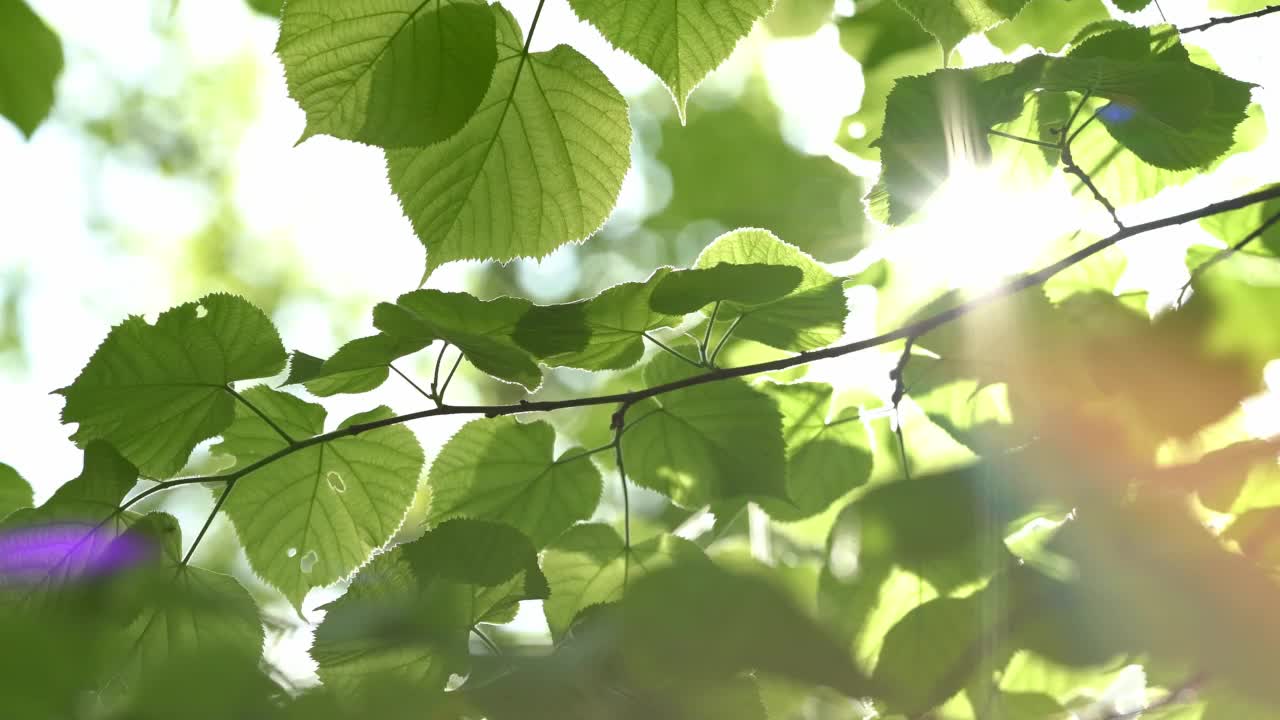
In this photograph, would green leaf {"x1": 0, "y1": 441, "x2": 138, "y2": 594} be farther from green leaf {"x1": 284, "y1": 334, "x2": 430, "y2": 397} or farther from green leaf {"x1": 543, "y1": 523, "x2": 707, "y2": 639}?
green leaf {"x1": 543, "y1": 523, "x2": 707, "y2": 639}

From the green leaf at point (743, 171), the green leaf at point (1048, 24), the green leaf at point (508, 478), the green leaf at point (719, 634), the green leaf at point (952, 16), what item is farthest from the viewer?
the green leaf at point (743, 171)

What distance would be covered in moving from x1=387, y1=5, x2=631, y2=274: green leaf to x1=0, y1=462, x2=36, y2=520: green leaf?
1.62 feet

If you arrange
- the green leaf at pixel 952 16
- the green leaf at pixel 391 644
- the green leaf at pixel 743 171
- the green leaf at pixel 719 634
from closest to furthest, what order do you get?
the green leaf at pixel 719 634, the green leaf at pixel 391 644, the green leaf at pixel 952 16, the green leaf at pixel 743 171

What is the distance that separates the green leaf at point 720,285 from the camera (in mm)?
622

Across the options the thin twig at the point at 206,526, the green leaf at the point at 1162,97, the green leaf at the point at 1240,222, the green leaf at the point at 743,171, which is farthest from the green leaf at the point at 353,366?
the green leaf at the point at 743,171

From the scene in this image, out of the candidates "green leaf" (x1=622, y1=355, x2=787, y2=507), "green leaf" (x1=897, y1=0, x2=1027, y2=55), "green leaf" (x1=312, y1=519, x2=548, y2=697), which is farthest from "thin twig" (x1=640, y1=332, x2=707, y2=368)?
"green leaf" (x1=897, y1=0, x2=1027, y2=55)

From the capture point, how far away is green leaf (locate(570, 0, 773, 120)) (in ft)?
2.00

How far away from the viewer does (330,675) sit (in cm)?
31

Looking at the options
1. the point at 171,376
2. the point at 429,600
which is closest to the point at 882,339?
the point at 429,600

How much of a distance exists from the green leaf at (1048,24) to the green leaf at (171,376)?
2.73 ft

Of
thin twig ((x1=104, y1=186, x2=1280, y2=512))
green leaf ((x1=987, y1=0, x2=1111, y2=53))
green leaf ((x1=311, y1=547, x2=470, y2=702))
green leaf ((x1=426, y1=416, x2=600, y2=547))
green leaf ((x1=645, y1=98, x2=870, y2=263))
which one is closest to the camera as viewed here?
green leaf ((x1=311, y1=547, x2=470, y2=702))

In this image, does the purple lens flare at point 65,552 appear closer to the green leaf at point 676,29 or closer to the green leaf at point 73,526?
the green leaf at point 73,526

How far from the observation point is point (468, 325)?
661 mm

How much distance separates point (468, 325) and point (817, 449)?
364 millimetres
